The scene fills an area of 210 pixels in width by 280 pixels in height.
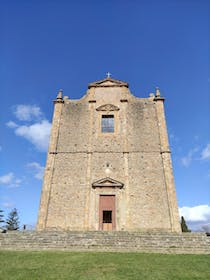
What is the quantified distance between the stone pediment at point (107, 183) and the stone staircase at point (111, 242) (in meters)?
5.32

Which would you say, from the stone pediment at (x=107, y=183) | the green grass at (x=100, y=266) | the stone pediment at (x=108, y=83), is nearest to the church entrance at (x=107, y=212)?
the stone pediment at (x=107, y=183)

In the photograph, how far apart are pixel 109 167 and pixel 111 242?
6951 mm

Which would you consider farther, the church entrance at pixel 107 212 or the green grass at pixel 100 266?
the church entrance at pixel 107 212

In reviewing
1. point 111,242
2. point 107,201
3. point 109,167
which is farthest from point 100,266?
point 109,167

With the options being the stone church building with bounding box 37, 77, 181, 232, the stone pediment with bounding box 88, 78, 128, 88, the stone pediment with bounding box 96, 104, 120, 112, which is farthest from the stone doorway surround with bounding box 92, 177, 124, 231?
the stone pediment with bounding box 88, 78, 128, 88

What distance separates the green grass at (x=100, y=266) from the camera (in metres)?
6.27

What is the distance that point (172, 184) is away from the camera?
15.1m

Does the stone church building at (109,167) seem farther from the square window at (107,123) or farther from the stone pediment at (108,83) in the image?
the stone pediment at (108,83)

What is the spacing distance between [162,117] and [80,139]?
278 inches

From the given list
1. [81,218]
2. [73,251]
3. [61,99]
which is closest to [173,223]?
[81,218]

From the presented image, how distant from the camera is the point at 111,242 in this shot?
959 cm

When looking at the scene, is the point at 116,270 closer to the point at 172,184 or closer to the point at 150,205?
the point at 150,205

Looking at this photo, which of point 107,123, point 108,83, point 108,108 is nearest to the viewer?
point 107,123

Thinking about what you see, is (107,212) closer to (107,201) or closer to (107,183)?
(107,201)
